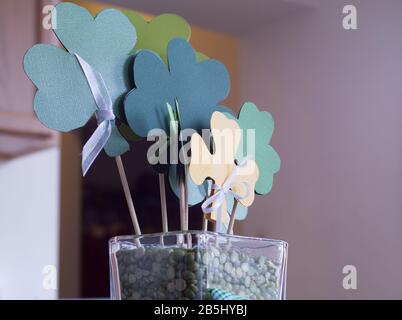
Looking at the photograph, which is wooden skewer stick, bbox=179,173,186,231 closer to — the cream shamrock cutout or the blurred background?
the cream shamrock cutout

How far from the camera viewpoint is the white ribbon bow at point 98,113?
728mm

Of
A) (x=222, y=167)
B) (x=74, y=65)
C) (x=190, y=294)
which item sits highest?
(x=74, y=65)

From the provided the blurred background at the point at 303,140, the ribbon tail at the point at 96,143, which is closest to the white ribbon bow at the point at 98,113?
the ribbon tail at the point at 96,143

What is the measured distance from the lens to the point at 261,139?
Answer: 85 cm

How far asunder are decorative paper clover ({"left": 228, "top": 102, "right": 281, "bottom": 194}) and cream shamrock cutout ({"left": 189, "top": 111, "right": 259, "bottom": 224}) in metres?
0.03

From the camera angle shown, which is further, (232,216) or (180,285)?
(232,216)

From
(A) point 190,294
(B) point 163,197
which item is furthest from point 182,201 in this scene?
(A) point 190,294

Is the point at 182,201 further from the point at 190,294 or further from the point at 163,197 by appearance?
the point at 190,294

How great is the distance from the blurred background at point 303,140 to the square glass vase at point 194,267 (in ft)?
4.78

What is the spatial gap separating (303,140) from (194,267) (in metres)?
2.04

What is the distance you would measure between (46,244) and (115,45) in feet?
5.72

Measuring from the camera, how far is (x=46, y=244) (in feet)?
7.90
